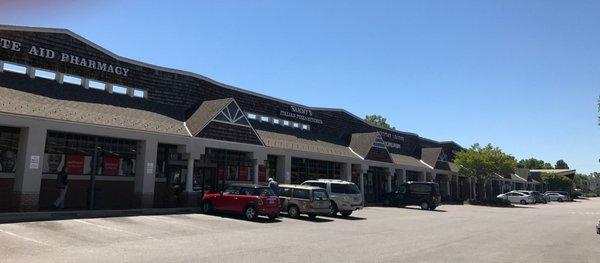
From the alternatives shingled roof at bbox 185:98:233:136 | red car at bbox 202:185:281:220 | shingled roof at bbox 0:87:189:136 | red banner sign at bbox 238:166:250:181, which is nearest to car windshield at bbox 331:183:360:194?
red car at bbox 202:185:281:220

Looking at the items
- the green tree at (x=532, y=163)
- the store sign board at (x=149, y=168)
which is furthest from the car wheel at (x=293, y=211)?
the green tree at (x=532, y=163)

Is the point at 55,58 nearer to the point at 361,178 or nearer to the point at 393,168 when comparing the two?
the point at 361,178

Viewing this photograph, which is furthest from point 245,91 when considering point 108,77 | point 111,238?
point 111,238

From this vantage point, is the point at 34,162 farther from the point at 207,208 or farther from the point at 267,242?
the point at 267,242

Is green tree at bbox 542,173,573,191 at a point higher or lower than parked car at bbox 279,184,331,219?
higher

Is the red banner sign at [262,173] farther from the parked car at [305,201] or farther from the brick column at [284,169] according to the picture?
the parked car at [305,201]

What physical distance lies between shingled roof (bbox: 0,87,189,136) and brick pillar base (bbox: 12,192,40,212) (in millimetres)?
2930

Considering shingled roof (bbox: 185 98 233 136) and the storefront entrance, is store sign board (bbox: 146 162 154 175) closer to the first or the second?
shingled roof (bbox: 185 98 233 136)

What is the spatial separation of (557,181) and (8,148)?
9148 cm

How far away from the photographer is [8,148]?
18.8 metres

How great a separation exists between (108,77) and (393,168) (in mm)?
24830

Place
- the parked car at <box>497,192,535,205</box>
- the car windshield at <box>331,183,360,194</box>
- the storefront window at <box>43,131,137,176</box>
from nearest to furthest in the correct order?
the storefront window at <box>43,131,137,176</box> → the car windshield at <box>331,183,360,194</box> → the parked car at <box>497,192,535,205</box>

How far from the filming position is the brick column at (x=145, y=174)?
21.1 metres

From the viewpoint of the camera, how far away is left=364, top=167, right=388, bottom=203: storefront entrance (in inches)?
1577
